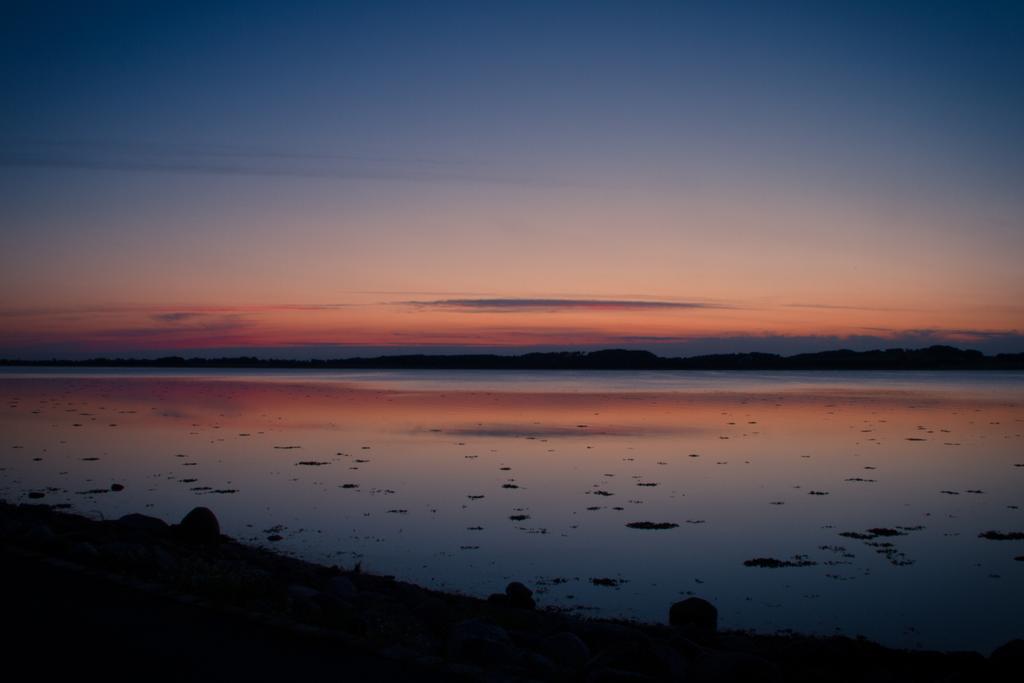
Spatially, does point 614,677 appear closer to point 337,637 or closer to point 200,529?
point 337,637

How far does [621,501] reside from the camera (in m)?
17.6

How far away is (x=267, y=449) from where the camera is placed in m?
26.1

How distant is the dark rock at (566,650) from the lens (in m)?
7.79

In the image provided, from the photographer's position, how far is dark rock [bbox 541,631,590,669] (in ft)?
25.6

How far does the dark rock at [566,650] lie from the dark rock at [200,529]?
7297 mm

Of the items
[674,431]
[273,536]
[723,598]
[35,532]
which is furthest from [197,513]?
[674,431]

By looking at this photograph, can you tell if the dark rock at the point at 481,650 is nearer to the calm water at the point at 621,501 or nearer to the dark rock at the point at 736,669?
the dark rock at the point at 736,669

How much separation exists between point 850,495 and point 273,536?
1327cm

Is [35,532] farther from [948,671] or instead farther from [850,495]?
[850,495]

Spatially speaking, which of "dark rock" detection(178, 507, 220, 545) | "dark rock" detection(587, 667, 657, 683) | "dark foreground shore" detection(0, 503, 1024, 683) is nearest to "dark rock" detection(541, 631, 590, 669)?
"dark foreground shore" detection(0, 503, 1024, 683)

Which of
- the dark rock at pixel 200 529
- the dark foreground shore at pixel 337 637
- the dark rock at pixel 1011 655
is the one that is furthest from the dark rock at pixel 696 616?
the dark rock at pixel 200 529

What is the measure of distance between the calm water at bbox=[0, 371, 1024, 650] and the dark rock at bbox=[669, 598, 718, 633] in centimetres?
71

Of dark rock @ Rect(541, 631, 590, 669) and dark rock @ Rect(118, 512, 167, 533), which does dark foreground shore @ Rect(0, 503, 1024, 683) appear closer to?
dark rock @ Rect(541, 631, 590, 669)

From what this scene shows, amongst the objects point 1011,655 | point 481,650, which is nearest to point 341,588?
point 481,650
